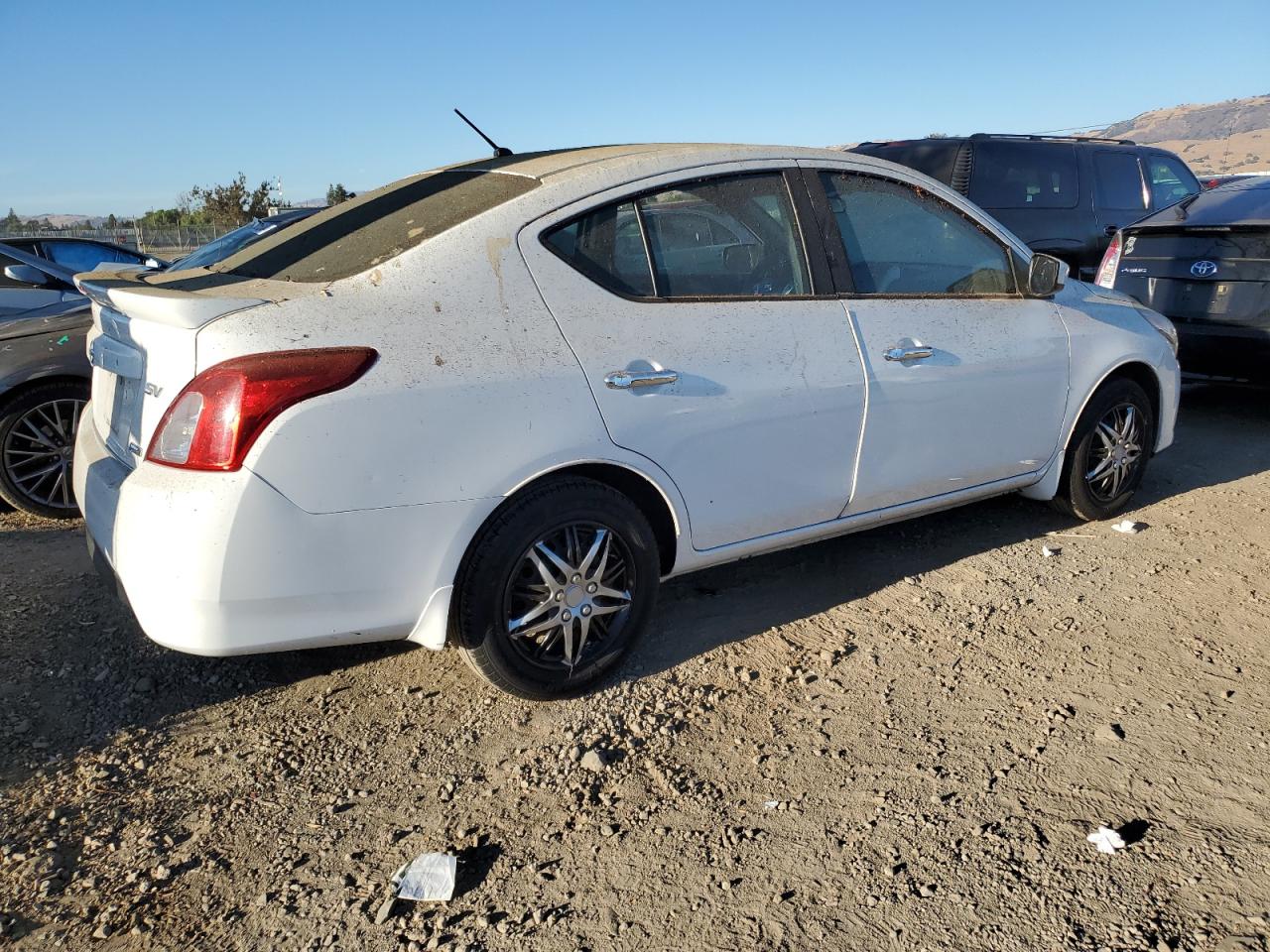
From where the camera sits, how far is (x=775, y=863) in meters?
2.57

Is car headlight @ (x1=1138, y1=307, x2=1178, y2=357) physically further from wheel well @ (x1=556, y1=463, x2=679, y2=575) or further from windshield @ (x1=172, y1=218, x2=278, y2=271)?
windshield @ (x1=172, y1=218, x2=278, y2=271)

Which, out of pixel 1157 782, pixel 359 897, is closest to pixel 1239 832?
pixel 1157 782

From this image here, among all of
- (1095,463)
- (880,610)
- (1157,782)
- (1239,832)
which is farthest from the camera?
(1095,463)

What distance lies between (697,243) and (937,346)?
1.14 m

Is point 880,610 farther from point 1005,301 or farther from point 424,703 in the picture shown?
point 424,703

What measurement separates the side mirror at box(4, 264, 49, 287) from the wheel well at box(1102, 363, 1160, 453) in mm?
5767

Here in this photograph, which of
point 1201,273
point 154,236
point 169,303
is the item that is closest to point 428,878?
point 169,303

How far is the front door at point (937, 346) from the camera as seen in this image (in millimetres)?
3846

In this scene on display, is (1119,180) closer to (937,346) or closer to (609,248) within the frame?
(937,346)

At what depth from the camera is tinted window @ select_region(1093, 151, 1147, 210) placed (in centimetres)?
980

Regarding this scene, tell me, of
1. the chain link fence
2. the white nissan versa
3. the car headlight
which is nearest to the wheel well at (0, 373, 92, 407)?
the white nissan versa

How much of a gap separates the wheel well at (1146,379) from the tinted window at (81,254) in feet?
29.0

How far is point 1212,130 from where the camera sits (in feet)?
312

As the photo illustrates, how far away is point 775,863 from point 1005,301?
2.75 metres
